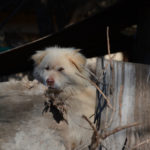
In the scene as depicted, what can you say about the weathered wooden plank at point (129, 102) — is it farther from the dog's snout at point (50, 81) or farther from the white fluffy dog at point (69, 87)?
the dog's snout at point (50, 81)

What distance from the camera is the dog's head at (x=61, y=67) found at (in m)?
2.96

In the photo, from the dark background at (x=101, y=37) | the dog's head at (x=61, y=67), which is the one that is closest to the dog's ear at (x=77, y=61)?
the dog's head at (x=61, y=67)

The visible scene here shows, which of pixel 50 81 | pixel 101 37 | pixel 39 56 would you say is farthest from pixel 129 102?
pixel 101 37

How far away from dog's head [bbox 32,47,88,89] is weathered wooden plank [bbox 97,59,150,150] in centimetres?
142

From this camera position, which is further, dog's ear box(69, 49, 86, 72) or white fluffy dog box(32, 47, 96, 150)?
dog's ear box(69, 49, 86, 72)

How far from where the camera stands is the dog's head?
2.96 m

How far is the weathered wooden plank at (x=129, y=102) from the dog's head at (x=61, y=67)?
4.65ft

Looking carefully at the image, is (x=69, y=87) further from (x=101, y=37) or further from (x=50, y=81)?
(x=101, y=37)

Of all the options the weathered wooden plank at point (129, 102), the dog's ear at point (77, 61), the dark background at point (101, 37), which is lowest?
the weathered wooden plank at point (129, 102)

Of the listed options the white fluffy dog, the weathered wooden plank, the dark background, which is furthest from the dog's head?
the weathered wooden plank

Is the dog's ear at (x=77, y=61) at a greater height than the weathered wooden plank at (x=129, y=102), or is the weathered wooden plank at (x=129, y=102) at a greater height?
the dog's ear at (x=77, y=61)

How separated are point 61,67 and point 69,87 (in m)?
0.31

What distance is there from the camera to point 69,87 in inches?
114

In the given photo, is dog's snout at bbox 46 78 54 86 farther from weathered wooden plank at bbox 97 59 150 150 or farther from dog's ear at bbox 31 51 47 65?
weathered wooden plank at bbox 97 59 150 150
